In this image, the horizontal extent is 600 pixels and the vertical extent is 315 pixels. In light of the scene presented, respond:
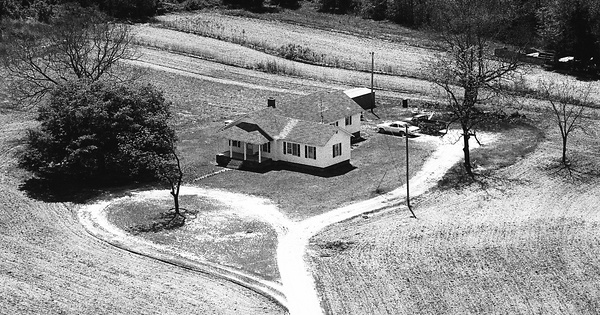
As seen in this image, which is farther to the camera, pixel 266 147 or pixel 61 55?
pixel 61 55

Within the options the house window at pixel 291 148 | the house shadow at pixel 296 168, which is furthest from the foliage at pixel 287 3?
the house shadow at pixel 296 168

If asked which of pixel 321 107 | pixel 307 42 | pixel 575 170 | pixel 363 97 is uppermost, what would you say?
pixel 307 42

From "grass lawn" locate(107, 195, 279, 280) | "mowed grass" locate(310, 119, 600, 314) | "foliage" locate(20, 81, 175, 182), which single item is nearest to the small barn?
"mowed grass" locate(310, 119, 600, 314)

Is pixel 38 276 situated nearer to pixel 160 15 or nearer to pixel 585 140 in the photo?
pixel 585 140

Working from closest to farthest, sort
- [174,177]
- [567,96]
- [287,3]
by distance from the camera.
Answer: [174,177] → [567,96] → [287,3]

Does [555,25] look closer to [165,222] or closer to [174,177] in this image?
[174,177]

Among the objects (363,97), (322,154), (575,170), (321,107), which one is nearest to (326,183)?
(322,154)

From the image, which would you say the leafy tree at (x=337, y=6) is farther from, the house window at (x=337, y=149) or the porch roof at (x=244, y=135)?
the house window at (x=337, y=149)
